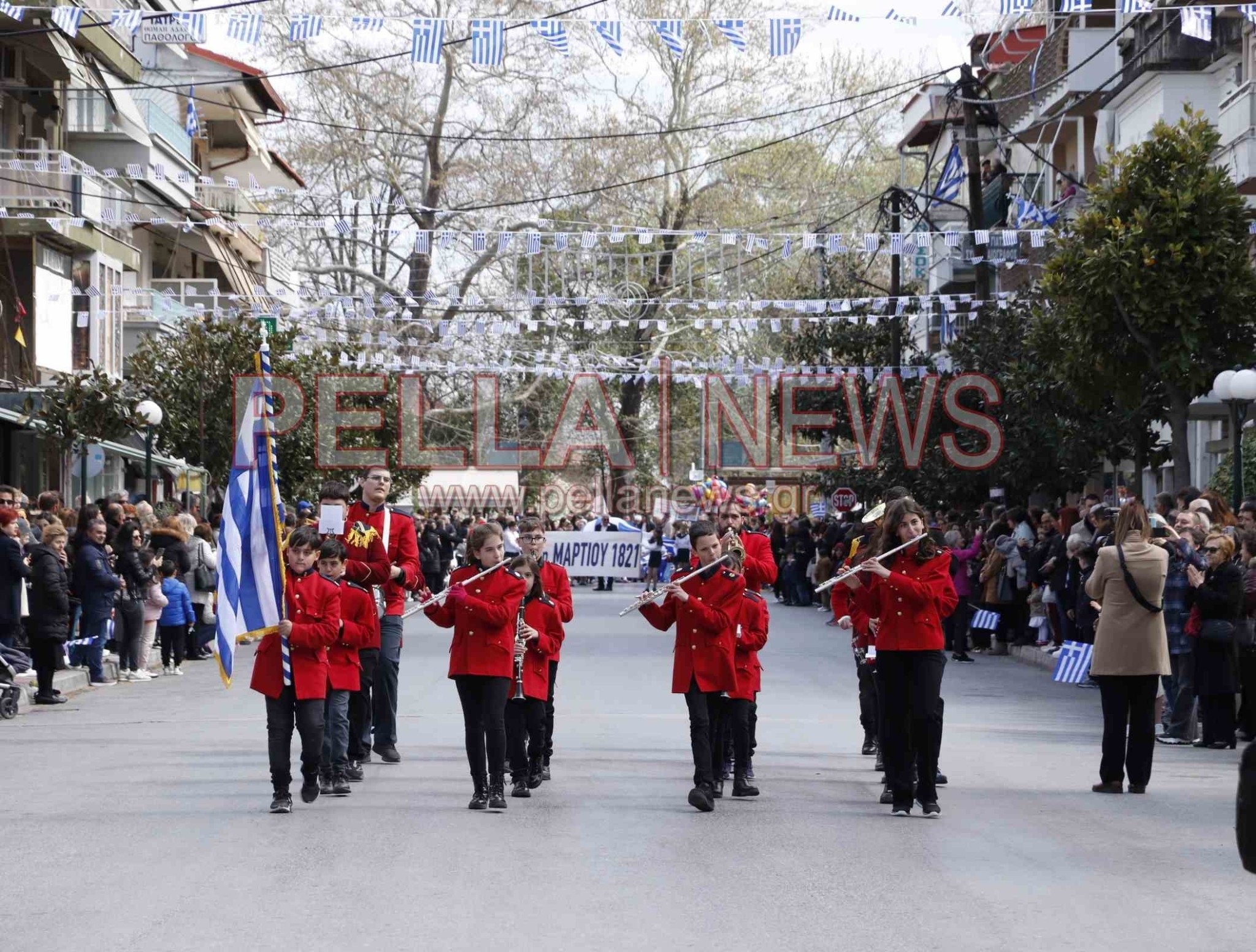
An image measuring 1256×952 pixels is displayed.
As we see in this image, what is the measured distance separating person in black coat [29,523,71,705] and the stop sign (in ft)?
82.9

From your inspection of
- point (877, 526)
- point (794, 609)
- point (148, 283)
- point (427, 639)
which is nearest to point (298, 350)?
point (148, 283)

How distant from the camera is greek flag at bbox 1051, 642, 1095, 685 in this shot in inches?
712

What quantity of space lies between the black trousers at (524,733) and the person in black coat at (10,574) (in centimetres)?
673

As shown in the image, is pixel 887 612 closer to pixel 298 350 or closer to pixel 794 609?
pixel 794 609

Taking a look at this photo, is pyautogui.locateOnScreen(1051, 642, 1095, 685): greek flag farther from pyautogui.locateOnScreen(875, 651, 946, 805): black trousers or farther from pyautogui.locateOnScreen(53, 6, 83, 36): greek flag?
pyautogui.locateOnScreen(53, 6, 83, 36): greek flag

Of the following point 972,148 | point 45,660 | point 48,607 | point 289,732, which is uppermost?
point 972,148

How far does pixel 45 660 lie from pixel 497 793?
7940 mm

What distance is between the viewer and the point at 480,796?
10422mm

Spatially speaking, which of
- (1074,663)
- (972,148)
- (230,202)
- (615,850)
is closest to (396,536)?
(615,850)

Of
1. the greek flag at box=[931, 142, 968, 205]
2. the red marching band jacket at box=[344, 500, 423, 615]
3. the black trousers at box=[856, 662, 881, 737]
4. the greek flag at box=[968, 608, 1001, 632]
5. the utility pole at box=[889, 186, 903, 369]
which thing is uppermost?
the greek flag at box=[931, 142, 968, 205]

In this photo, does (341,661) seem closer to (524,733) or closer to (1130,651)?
(524,733)

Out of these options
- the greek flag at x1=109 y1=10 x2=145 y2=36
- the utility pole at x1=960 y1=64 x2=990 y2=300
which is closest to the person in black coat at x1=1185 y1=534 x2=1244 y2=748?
the greek flag at x1=109 y1=10 x2=145 y2=36

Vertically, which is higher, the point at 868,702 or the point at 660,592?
the point at 660,592

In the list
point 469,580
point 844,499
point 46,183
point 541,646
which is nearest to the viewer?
point 469,580
